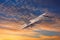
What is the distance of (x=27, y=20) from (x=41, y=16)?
67cm

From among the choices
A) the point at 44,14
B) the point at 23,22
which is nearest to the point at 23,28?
the point at 23,22

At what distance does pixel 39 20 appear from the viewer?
14609 mm

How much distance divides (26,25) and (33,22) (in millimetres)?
388

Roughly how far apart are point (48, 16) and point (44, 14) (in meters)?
0.21

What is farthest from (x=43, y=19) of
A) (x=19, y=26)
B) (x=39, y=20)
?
(x=19, y=26)

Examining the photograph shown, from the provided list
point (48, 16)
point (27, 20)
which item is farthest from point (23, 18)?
point (48, 16)

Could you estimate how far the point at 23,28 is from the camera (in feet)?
49.3

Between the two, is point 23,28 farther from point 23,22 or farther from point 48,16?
point 48,16

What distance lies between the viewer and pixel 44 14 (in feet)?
47.3

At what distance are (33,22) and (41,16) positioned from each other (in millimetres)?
467

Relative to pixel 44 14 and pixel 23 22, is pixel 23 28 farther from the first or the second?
pixel 44 14

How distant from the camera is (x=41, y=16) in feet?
47.5

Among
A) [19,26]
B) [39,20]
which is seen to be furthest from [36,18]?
[19,26]

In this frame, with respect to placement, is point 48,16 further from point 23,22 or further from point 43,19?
point 23,22
